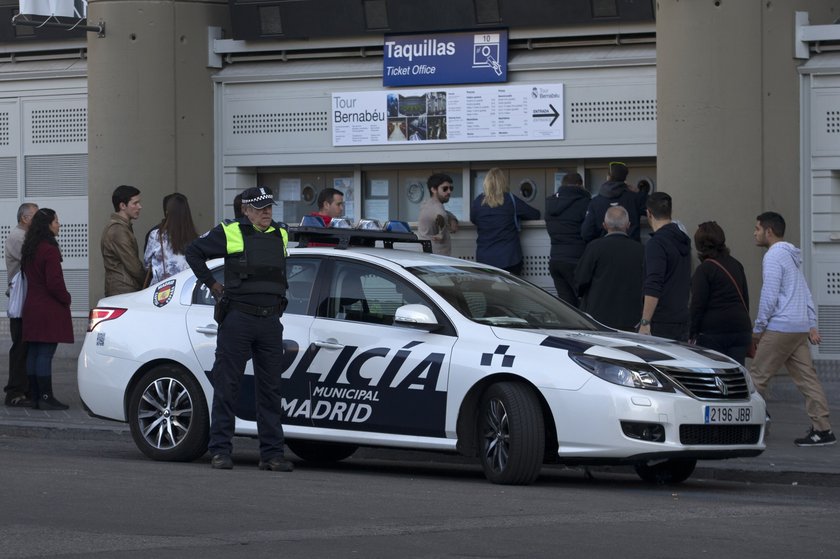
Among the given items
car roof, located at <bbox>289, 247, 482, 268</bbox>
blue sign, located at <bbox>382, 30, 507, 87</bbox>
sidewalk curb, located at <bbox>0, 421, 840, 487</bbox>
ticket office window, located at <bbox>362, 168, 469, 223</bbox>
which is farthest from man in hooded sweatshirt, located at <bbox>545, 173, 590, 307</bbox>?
car roof, located at <bbox>289, 247, 482, 268</bbox>

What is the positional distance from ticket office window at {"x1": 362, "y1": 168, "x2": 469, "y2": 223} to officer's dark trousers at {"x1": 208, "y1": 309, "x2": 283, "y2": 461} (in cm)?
727

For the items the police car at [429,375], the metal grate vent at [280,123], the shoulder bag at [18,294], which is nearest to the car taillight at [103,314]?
the police car at [429,375]

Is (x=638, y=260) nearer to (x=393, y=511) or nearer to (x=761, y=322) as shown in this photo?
(x=761, y=322)

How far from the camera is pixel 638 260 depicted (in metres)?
13.0

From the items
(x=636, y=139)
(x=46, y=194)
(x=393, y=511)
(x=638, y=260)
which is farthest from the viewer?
(x=46, y=194)

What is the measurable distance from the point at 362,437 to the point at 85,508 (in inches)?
97.6

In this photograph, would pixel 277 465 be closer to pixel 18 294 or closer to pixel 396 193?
pixel 18 294

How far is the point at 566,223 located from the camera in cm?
1584

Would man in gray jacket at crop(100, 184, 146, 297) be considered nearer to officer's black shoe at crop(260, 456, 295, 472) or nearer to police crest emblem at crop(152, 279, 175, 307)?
police crest emblem at crop(152, 279, 175, 307)

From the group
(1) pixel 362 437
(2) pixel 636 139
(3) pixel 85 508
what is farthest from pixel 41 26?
(3) pixel 85 508

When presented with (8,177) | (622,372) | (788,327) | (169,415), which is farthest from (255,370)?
(8,177)

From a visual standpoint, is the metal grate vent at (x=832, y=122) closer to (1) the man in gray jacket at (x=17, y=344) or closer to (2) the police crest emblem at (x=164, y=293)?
(2) the police crest emblem at (x=164, y=293)

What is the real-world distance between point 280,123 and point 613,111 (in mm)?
3996

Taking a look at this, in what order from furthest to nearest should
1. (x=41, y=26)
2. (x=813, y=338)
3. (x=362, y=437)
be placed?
(x=41, y=26)
(x=813, y=338)
(x=362, y=437)
